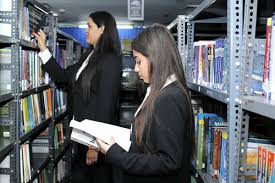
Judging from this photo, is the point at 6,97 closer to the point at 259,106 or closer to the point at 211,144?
the point at 211,144

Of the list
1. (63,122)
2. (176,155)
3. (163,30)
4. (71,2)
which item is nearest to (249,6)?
(163,30)

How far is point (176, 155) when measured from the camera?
4.16ft

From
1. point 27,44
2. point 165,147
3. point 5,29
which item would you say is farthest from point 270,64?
point 27,44

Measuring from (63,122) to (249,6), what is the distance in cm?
293

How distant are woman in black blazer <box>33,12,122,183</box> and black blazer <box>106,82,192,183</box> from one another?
3.04ft

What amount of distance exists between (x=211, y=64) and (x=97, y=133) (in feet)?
2.43

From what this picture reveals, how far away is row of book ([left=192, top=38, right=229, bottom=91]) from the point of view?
155 cm

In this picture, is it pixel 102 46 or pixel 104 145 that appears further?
pixel 102 46

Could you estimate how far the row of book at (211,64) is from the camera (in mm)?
1552

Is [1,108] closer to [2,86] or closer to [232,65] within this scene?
[2,86]

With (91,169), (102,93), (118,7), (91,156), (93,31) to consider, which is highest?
(118,7)

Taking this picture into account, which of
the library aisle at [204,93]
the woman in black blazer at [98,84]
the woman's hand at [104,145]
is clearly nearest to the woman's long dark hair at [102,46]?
the woman in black blazer at [98,84]

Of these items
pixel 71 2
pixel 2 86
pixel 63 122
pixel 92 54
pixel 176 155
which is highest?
pixel 71 2

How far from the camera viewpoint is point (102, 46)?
2.33 metres
